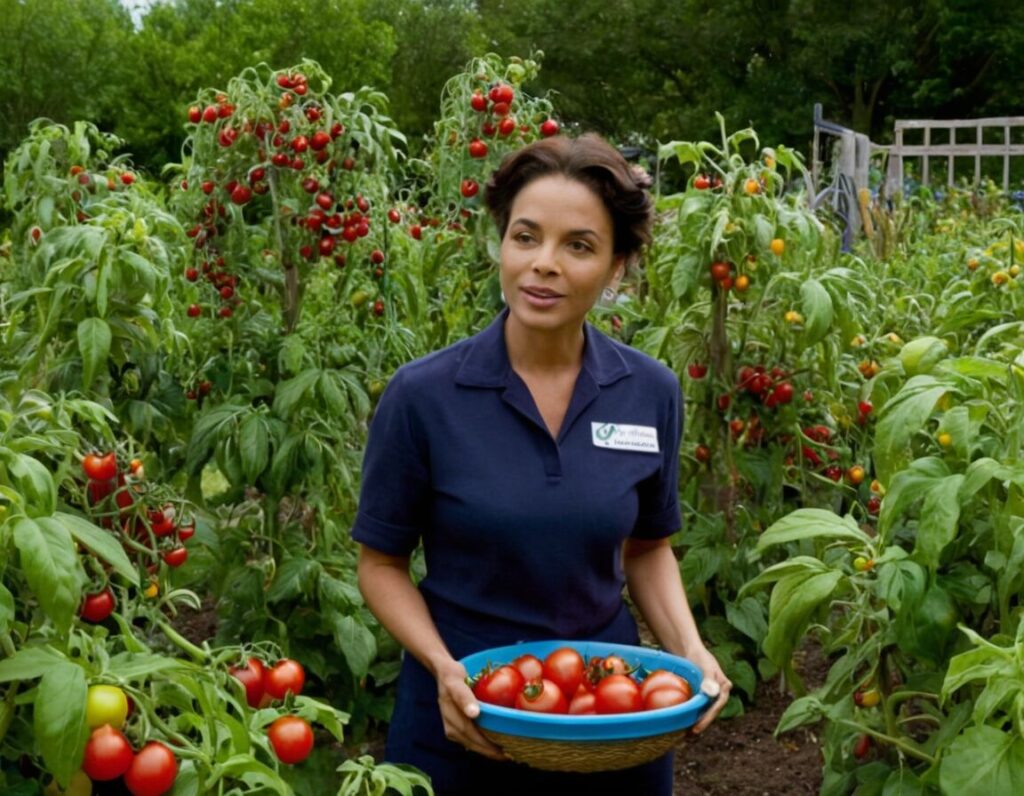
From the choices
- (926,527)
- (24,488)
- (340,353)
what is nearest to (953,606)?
(926,527)

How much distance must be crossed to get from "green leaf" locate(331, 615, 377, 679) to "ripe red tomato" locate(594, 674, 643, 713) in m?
1.61

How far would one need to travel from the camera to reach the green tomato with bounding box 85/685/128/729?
184 centimetres

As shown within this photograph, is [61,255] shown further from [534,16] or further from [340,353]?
[534,16]

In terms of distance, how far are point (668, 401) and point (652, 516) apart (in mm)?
203

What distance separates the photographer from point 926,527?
2.46 m

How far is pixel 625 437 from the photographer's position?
2469 mm

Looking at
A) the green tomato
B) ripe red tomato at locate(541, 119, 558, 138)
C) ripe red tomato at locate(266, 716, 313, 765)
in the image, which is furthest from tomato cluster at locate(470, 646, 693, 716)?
ripe red tomato at locate(541, 119, 558, 138)

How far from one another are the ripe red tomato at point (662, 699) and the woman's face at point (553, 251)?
0.57 metres

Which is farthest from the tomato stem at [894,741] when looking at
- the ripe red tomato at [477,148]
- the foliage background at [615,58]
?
the foliage background at [615,58]

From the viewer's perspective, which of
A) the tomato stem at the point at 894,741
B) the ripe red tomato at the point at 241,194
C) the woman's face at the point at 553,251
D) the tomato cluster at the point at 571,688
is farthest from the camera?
the ripe red tomato at the point at 241,194

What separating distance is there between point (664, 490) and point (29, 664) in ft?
3.75

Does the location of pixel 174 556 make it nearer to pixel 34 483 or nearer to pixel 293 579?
pixel 34 483

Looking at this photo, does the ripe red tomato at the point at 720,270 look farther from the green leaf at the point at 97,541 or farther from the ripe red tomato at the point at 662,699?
the green leaf at the point at 97,541

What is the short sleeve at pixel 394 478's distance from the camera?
2.38 metres
